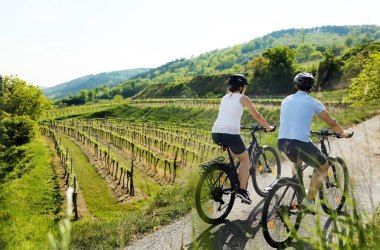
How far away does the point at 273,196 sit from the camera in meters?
4.81

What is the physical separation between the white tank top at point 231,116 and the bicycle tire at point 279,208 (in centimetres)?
136

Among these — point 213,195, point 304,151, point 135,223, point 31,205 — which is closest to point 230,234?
point 213,195

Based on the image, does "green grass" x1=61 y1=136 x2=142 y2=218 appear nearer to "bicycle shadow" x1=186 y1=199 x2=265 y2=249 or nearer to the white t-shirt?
"bicycle shadow" x1=186 y1=199 x2=265 y2=249

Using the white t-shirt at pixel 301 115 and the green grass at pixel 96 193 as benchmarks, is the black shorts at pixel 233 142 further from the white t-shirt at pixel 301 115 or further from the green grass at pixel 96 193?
the green grass at pixel 96 193

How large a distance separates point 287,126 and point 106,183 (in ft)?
76.0

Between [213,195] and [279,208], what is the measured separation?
1.29m

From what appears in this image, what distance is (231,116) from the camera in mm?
5844

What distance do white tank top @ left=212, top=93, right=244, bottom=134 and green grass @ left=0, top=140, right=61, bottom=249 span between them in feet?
27.8

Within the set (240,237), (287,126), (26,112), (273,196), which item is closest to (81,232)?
(240,237)

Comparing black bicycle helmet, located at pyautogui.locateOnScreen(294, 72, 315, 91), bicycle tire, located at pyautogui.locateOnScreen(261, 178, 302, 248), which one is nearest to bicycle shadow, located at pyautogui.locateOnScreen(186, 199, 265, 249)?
bicycle tire, located at pyautogui.locateOnScreen(261, 178, 302, 248)

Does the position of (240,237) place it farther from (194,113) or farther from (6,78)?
(6,78)

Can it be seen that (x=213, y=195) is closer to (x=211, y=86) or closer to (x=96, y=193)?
(x=96, y=193)

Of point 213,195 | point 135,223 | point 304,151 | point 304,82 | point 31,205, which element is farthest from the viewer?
point 31,205

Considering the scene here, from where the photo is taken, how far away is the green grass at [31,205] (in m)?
12.7
